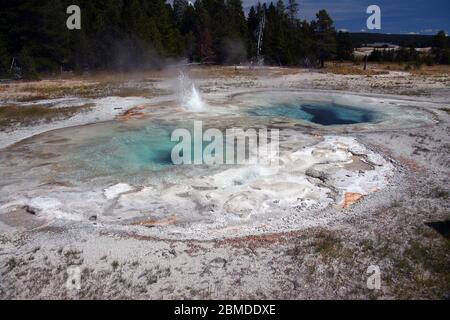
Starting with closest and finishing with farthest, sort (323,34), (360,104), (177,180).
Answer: (177,180) → (360,104) → (323,34)

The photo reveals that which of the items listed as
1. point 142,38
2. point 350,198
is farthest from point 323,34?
point 350,198

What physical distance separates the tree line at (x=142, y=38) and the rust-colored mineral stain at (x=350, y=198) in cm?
2733

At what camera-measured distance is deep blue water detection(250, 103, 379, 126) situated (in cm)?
1720

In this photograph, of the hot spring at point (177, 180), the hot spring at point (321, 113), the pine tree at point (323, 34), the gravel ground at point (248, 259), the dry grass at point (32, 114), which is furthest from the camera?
the pine tree at point (323, 34)

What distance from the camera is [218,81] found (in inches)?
1157

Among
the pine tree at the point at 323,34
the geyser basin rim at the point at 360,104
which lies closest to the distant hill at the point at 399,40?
the pine tree at the point at 323,34

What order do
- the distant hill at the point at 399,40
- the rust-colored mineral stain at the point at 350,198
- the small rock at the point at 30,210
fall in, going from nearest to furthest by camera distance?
the small rock at the point at 30,210
the rust-colored mineral stain at the point at 350,198
the distant hill at the point at 399,40

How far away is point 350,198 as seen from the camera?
8.48 meters

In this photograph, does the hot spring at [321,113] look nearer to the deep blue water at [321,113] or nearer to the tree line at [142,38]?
the deep blue water at [321,113]

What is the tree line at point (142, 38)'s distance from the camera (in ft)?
101

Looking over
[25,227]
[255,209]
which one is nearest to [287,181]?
[255,209]

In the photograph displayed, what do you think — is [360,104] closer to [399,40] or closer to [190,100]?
[190,100]

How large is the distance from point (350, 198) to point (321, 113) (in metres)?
11.0
